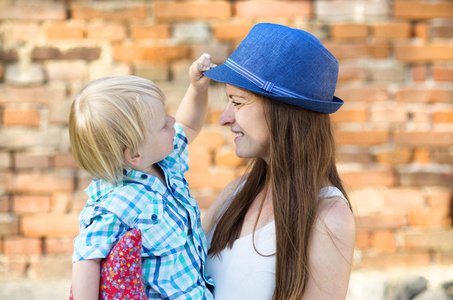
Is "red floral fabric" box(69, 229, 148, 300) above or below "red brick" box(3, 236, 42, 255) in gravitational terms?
above

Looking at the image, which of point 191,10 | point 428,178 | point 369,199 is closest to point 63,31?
point 191,10

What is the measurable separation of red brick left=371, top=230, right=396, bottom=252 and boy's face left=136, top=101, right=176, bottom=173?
1.56 m

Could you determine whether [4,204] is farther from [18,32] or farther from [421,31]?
[421,31]

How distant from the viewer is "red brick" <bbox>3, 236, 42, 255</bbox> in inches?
104

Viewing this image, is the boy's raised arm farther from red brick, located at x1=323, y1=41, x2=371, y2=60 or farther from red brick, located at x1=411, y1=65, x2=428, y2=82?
red brick, located at x1=411, y1=65, x2=428, y2=82

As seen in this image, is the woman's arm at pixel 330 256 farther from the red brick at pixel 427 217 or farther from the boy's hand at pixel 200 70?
the red brick at pixel 427 217

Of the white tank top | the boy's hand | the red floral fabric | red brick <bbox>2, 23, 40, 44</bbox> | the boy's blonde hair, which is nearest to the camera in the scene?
the red floral fabric

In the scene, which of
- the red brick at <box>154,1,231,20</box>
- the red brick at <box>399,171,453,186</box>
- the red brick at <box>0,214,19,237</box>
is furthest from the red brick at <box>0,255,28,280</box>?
the red brick at <box>399,171,453,186</box>

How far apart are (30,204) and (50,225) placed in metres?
0.15

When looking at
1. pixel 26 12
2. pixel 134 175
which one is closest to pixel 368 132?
pixel 134 175

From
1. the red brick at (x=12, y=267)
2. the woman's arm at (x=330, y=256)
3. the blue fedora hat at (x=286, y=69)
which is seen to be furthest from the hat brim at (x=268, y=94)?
the red brick at (x=12, y=267)

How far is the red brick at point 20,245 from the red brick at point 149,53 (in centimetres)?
104

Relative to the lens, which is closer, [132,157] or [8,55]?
[132,157]

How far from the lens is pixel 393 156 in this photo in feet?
9.02
